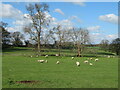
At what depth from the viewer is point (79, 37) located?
47.9 meters

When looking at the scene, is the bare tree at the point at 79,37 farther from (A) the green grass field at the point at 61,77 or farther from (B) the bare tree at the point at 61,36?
(A) the green grass field at the point at 61,77

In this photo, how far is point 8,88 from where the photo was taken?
8.04 meters

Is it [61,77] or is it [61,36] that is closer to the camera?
[61,77]

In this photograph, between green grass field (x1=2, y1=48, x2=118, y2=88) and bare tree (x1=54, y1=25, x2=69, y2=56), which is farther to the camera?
bare tree (x1=54, y1=25, x2=69, y2=56)

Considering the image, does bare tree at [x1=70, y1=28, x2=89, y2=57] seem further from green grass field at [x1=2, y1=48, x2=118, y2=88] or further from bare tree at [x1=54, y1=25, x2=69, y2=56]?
green grass field at [x1=2, y1=48, x2=118, y2=88]

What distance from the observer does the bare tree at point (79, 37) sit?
1820 inches

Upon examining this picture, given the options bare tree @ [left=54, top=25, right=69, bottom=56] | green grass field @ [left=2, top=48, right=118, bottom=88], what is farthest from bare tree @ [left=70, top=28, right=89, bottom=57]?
green grass field @ [left=2, top=48, right=118, bottom=88]

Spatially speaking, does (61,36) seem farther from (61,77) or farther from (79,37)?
(61,77)

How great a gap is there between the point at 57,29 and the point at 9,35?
25.4 meters

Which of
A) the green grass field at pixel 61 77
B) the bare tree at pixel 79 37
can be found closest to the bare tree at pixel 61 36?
the bare tree at pixel 79 37

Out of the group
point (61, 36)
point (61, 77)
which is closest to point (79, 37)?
point (61, 36)

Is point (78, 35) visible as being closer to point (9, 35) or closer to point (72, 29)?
point (72, 29)

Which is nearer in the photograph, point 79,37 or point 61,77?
point 61,77

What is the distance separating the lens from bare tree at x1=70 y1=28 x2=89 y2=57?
46.2 metres
